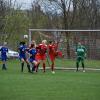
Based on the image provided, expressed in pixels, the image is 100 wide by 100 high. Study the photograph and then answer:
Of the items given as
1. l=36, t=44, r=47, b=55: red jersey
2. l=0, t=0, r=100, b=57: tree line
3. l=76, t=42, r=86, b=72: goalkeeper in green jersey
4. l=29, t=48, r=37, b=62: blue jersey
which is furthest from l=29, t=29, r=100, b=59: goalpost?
l=0, t=0, r=100, b=57: tree line

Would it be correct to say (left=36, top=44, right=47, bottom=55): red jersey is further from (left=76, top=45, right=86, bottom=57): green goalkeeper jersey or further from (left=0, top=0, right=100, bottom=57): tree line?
(left=0, top=0, right=100, bottom=57): tree line

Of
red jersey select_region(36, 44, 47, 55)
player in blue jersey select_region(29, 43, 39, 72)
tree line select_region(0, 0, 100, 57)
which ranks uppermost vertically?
tree line select_region(0, 0, 100, 57)

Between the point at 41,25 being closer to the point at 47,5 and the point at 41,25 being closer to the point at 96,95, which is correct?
the point at 47,5

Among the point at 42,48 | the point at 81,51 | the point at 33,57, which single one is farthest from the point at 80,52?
the point at 33,57

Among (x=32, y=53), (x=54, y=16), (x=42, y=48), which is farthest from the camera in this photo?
(x=54, y=16)

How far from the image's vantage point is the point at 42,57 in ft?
92.0

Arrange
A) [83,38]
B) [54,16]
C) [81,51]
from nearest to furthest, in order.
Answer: [81,51], [83,38], [54,16]

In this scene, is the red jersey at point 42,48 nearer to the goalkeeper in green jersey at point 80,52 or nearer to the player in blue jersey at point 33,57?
the player in blue jersey at point 33,57

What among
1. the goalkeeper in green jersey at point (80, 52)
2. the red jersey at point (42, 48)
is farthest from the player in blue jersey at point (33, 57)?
the goalkeeper in green jersey at point (80, 52)

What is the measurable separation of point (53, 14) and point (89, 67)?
2943 cm

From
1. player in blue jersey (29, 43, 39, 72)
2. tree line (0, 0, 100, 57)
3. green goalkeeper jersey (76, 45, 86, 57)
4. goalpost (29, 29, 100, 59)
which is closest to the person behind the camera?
player in blue jersey (29, 43, 39, 72)

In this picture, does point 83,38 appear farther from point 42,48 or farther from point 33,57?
point 42,48

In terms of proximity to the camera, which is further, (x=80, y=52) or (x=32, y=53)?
(x=80, y=52)

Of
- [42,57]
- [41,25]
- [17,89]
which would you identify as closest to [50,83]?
[17,89]
